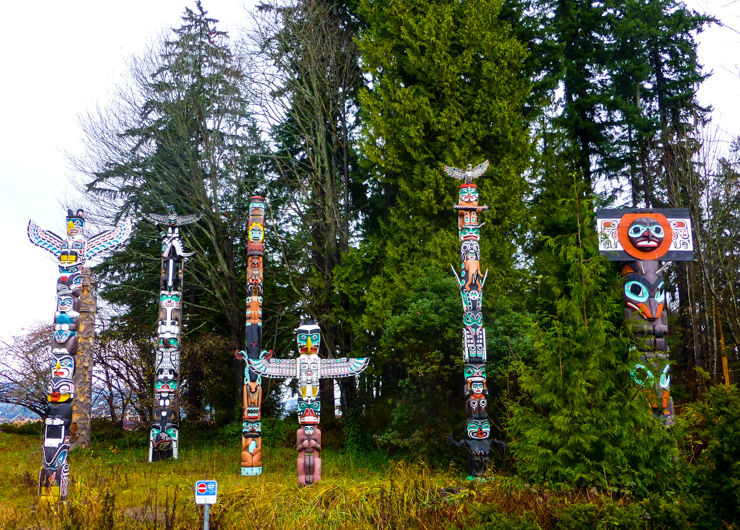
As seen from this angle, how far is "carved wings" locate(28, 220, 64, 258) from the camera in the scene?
1029cm

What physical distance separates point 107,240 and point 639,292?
992 centimetres

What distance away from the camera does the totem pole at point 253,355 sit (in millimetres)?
12953

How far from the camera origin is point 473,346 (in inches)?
469

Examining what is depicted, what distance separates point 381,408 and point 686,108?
12464 millimetres

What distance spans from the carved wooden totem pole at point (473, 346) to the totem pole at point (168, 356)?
21.5 ft

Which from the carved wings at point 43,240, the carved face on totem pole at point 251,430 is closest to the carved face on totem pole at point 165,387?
the carved face on totem pole at point 251,430

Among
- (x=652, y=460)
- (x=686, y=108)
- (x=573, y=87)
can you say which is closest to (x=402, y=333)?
(x=652, y=460)

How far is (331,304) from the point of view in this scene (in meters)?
18.8

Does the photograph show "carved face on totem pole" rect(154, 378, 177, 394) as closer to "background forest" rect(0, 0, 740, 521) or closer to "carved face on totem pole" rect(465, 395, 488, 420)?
"background forest" rect(0, 0, 740, 521)

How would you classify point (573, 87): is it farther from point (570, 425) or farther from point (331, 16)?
point (570, 425)

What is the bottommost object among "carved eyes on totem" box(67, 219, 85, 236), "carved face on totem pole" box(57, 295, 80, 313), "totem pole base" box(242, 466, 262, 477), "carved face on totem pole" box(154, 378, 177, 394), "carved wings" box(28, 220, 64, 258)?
"totem pole base" box(242, 466, 262, 477)

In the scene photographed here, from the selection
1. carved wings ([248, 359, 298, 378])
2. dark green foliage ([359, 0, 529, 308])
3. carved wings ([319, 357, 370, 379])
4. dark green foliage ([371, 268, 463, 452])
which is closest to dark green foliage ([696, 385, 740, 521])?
carved wings ([319, 357, 370, 379])

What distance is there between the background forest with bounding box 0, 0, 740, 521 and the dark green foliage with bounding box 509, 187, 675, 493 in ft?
20.2

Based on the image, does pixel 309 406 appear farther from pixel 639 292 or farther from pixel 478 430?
pixel 639 292
